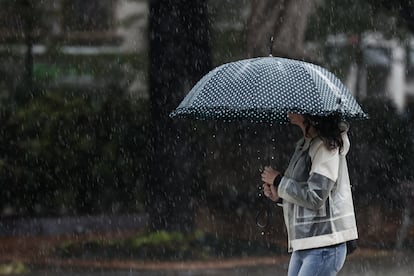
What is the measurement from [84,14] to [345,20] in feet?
11.8

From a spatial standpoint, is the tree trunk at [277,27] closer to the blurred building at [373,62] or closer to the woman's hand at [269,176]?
the blurred building at [373,62]

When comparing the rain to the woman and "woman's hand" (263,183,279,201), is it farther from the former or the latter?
the woman

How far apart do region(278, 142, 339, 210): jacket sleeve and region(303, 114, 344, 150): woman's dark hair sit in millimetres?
57

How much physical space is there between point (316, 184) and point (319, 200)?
9cm

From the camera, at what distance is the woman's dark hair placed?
5.52 meters

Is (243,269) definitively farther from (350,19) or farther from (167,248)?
(350,19)

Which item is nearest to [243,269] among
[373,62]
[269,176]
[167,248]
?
[167,248]

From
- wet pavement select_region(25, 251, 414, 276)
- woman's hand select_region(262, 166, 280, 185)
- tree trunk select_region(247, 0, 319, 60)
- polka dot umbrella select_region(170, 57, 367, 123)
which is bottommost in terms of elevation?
wet pavement select_region(25, 251, 414, 276)

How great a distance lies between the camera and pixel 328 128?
558 centimetres

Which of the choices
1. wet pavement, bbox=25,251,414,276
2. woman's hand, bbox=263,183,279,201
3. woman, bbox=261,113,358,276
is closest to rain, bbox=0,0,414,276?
wet pavement, bbox=25,251,414,276

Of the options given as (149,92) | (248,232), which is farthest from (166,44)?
(248,232)

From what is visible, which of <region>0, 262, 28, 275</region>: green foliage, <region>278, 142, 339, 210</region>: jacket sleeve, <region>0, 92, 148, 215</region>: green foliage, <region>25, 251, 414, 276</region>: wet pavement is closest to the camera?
<region>278, 142, 339, 210</region>: jacket sleeve

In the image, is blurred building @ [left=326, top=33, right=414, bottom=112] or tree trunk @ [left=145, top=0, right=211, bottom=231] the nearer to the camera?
tree trunk @ [left=145, top=0, right=211, bottom=231]

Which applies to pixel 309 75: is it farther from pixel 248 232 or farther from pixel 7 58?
pixel 7 58
